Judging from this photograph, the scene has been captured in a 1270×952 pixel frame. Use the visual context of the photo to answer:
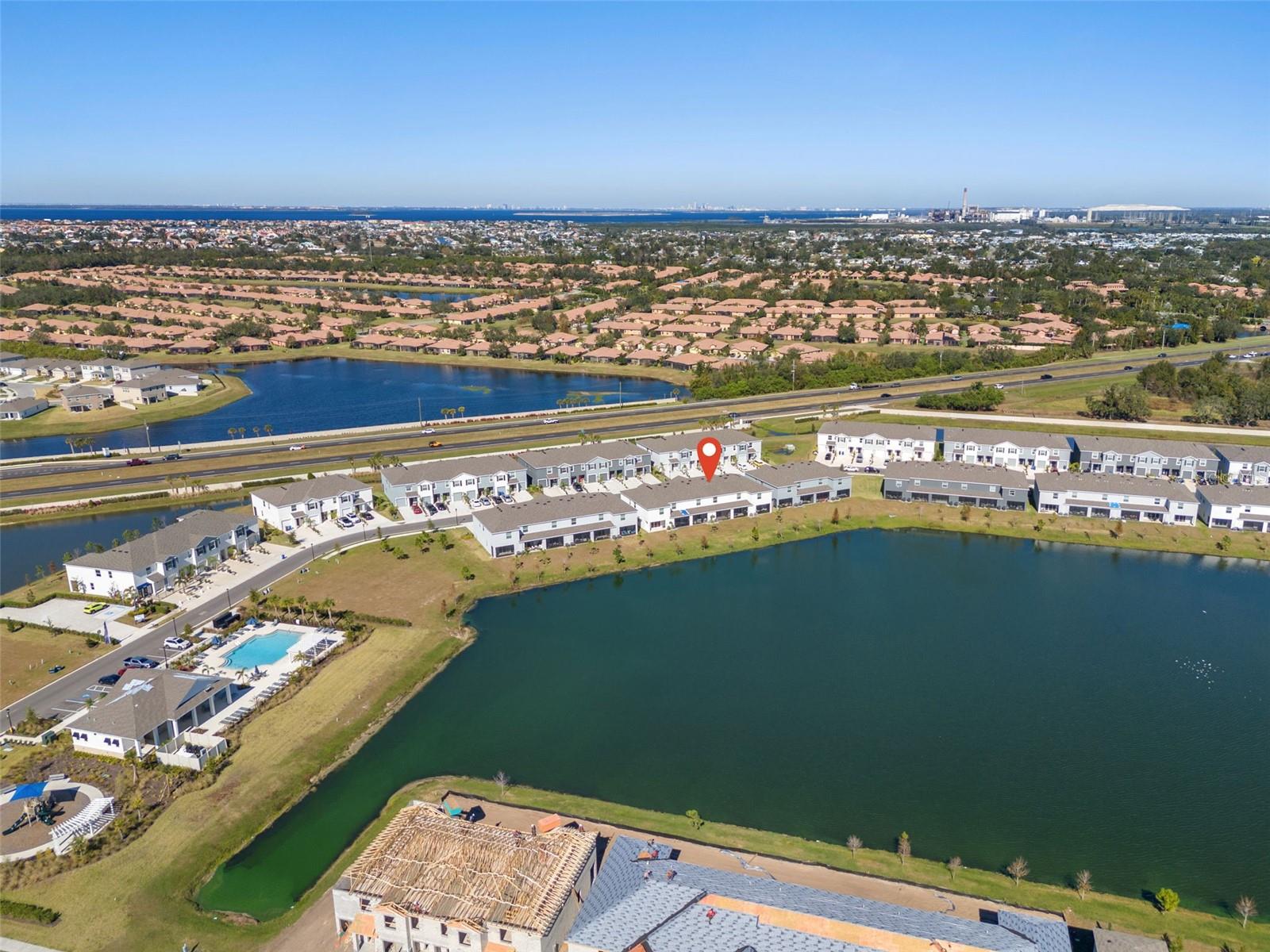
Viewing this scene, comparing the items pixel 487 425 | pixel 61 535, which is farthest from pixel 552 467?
pixel 61 535

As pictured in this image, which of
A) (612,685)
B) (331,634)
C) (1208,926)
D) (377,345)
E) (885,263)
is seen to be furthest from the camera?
(885,263)

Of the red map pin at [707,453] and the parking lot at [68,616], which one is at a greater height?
the red map pin at [707,453]

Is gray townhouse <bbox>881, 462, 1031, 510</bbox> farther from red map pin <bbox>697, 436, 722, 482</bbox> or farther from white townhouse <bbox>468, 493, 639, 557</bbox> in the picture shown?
white townhouse <bbox>468, 493, 639, 557</bbox>

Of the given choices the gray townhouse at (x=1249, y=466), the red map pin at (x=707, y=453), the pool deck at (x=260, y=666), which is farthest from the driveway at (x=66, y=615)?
the gray townhouse at (x=1249, y=466)

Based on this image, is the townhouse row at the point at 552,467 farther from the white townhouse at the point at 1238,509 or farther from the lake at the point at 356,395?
the white townhouse at the point at 1238,509

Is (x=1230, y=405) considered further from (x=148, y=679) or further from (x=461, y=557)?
(x=148, y=679)

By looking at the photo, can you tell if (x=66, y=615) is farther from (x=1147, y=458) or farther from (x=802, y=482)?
(x=1147, y=458)

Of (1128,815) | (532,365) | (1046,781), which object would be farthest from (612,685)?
(532,365)
